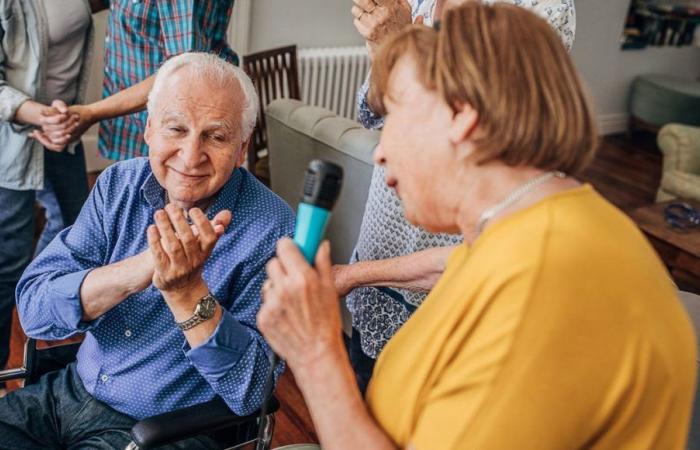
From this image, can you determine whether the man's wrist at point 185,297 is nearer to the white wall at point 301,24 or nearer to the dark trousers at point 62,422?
the dark trousers at point 62,422

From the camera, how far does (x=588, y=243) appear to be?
685mm

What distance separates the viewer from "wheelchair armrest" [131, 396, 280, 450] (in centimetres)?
115

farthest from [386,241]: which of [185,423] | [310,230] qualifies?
[310,230]

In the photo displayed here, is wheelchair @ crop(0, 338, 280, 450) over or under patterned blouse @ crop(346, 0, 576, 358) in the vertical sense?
under

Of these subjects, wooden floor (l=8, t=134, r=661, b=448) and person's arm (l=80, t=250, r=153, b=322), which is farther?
wooden floor (l=8, t=134, r=661, b=448)

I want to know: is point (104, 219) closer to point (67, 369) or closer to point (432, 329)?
Result: point (67, 369)

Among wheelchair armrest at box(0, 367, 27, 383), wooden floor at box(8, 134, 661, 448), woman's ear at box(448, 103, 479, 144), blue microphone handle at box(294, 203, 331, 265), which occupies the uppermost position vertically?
woman's ear at box(448, 103, 479, 144)

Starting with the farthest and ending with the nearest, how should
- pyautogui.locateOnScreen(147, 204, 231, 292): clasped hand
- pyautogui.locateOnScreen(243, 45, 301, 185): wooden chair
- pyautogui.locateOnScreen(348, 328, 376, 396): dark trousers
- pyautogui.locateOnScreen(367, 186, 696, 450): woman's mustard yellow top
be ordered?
pyautogui.locateOnScreen(243, 45, 301, 185): wooden chair, pyautogui.locateOnScreen(348, 328, 376, 396): dark trousers, pyautogui.locateOnScreen(147, 204, 231, 292): clasped hand, pyautogui.locateOnScreen(367, 186, 696, 450): woman's mustard yellow top


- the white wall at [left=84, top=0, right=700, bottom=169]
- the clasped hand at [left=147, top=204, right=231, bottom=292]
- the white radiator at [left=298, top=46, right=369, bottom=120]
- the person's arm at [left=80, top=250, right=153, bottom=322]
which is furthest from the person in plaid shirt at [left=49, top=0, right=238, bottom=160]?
the white radiator at [left=298, top=46, right=369, bottom=120]

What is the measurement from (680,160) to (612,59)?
2.10 m

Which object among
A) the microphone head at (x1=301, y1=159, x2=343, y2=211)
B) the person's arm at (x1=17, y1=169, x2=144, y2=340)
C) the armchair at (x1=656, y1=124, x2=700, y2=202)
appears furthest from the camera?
the armchair at (x1=656, y1=124, x2=700, y2=202)

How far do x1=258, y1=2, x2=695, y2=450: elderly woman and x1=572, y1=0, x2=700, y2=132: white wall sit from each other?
Result: 16.4 feet

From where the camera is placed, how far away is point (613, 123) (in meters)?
6.12

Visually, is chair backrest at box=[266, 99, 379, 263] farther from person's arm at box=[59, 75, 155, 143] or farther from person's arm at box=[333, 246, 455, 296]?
person's arm at box=[333, 246, 455, 296]
